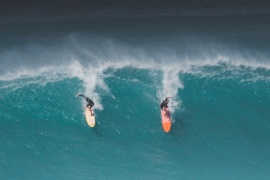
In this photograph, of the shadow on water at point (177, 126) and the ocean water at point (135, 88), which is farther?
the shadow on water at point (177, 126)

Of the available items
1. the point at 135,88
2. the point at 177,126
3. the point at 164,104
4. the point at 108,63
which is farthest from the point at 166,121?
the point at 108,63

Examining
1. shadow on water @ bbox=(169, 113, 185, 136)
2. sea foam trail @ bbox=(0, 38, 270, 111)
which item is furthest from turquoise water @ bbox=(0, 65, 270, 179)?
sea foam trail @ bbox=(0, 38, 270, 111)

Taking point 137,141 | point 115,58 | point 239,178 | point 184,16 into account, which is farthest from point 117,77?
point 239,178

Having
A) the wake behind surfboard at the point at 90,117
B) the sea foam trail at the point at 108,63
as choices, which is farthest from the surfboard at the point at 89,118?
the sea foam trail at the point at 108,63

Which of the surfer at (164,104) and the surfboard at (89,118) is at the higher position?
the surfer at (164,104)

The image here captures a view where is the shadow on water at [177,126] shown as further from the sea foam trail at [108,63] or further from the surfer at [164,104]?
the sea foam trail at [108,63]

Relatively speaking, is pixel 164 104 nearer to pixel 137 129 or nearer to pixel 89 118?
pixel 137 129

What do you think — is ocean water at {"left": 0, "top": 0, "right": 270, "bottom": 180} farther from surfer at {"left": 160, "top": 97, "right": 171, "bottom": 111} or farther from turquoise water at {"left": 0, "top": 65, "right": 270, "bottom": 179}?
surfer at {"left": 160, "top": 97, "right": 171, "bottom": 111}

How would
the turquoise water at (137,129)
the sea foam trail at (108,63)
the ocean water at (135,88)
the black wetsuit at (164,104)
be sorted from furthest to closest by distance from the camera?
the sea foam trail at (108,63) → the black wetsuit at (164,104) → the ocean water at (135,88) → the turquoise water at (137,129)
